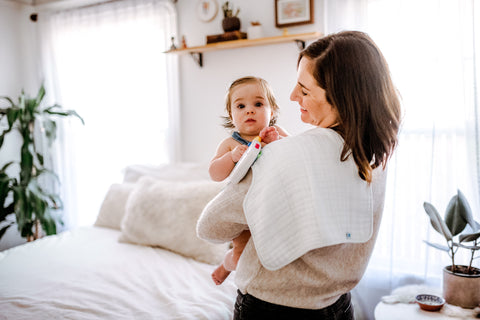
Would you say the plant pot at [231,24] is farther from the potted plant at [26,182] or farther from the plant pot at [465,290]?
the plant pot at [465,290]

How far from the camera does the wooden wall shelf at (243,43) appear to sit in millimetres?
2316

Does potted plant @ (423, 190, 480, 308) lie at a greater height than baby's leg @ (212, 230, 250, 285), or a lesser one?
lesser

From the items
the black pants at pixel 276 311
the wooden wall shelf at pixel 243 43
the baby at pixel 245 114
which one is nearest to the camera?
the black pants at pixel 276 311

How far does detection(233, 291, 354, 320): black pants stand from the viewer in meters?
0.88

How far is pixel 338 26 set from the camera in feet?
7.39

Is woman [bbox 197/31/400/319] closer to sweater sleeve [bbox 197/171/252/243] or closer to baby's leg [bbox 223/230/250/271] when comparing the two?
sweater sleeve [bbox 197/171/252/243]

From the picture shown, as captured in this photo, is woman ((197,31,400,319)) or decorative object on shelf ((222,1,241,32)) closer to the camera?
woman ((197,31,400,319))

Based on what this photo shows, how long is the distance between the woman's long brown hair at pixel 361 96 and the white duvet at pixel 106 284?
3.55ft

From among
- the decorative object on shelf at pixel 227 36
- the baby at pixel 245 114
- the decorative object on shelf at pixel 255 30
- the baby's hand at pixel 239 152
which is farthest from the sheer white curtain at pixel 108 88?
the baby's hand at pixel 239 152

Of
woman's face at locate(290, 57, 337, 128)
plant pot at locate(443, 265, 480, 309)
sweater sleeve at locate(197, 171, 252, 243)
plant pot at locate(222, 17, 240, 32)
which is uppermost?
plant pot at locate(222, 17, 240, 32)

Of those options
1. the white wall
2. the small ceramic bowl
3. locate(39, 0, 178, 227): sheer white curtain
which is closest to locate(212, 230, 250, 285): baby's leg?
the small ceramic bowl

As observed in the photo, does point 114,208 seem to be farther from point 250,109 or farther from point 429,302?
point 429,302

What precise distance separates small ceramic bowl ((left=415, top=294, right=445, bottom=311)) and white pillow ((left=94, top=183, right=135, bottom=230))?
1865 millimetres

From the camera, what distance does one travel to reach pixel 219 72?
2.82m
